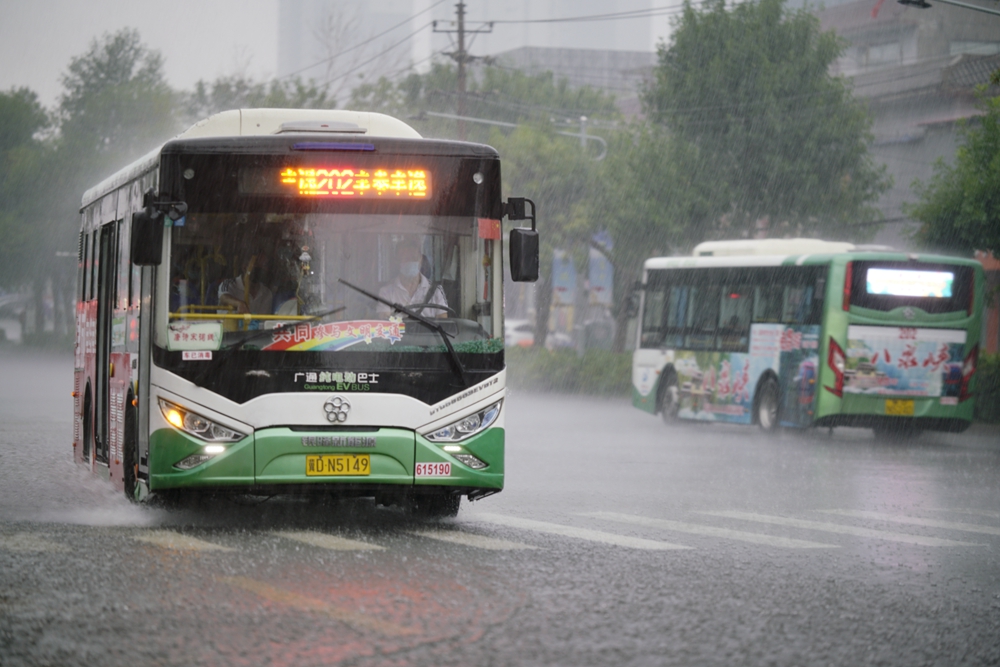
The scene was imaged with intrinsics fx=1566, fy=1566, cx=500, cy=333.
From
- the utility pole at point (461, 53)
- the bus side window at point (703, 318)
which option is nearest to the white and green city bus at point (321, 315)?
the bus side window at point (703, 318)

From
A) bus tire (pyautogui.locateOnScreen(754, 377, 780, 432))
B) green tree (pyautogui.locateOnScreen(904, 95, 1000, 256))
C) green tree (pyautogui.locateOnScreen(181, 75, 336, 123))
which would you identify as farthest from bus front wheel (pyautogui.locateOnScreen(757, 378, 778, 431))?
green tree (pyautogui.locateOnScreen(181, 75, 336, 123))

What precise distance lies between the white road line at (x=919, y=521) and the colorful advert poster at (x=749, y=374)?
1023 centimetres

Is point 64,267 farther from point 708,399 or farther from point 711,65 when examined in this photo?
point 708,399

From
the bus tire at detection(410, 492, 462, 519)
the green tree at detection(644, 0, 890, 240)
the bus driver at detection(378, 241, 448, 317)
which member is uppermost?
the green tree at detection(644, 0, 890, 240)

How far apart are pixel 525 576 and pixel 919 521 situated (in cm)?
513

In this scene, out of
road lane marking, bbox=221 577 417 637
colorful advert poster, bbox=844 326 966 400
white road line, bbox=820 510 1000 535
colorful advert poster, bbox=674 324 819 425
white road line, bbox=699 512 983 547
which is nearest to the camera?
road lane marking, bbox=221 577 417 637

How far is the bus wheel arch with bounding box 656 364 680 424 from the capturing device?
88.8 ft

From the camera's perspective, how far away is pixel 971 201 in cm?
2808

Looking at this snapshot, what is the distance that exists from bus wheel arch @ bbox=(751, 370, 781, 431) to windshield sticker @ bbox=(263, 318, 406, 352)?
14410 millimetres

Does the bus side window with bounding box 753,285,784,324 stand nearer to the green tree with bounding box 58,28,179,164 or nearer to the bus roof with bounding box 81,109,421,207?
the bus roof with bounding box 81,109,421,207

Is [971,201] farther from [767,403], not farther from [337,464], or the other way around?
[337,464]

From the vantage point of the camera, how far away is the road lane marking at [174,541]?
9758 mm

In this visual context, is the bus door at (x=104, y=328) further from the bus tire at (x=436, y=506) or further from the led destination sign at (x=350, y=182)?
the bus tire at (x=436, y=506)

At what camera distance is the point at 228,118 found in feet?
38.5
